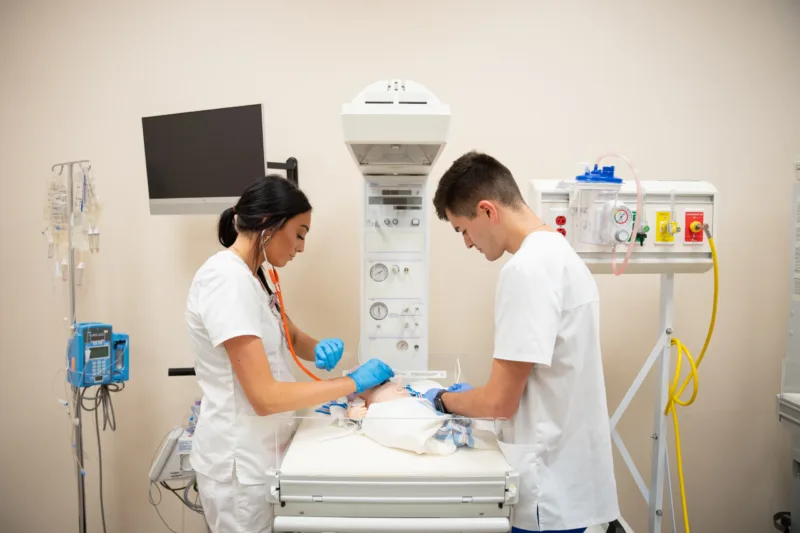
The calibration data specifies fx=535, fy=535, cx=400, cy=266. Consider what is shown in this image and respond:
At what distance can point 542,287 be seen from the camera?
3.78ft

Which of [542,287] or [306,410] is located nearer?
[542,287]

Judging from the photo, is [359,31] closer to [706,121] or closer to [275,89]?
[275,89]

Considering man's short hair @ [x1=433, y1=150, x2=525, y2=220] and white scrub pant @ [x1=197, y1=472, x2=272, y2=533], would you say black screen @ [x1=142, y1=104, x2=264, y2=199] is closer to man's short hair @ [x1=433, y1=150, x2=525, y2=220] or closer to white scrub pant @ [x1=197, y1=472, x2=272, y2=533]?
man's short hair @ [x1=433, y1=150, x2=525, y2=220]

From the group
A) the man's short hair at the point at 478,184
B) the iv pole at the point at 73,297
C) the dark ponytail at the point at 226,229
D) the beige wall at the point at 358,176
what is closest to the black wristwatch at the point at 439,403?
the man's short hair at the point at 478,184

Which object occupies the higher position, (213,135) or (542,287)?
(213,135)

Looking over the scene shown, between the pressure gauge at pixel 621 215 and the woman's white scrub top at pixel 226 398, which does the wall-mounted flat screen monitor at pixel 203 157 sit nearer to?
the woman's white scrub top at pixel 226 398

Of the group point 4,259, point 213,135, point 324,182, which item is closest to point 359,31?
point 324,182

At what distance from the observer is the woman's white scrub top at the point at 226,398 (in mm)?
1297

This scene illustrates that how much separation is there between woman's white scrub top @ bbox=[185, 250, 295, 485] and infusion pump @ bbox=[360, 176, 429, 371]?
459mm

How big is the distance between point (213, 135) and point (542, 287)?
139 centimetres

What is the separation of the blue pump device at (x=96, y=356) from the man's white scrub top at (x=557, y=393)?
1.58 meters

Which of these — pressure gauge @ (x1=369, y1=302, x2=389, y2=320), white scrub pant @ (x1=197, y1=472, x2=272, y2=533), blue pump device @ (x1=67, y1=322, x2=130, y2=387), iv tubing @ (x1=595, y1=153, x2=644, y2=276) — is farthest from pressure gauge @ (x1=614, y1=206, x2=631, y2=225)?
blue pump device @ (x1=67, y1=322, x2=130, y2=387)

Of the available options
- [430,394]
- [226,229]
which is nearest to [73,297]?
[226,229]

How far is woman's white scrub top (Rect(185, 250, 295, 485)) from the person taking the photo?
1297mm
